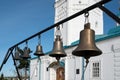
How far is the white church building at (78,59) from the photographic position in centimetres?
1555

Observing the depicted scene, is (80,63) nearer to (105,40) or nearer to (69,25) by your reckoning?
(105,40)

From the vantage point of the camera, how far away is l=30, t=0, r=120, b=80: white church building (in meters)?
15.5

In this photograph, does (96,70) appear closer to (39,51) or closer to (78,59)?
(78,59)

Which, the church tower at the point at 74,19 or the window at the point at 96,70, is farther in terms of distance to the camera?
the church tower at the point at 74,19

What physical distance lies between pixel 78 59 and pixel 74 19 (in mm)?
7026

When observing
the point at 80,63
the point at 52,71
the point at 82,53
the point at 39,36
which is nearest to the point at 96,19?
the point at 52,71

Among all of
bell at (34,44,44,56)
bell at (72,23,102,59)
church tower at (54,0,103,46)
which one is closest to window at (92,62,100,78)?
church tower at (54,0,103,46)

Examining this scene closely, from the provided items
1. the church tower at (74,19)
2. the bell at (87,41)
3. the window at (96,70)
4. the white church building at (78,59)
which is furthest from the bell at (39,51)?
the church tower at (74,19)

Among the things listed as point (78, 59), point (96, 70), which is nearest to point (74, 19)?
point (78, 59)

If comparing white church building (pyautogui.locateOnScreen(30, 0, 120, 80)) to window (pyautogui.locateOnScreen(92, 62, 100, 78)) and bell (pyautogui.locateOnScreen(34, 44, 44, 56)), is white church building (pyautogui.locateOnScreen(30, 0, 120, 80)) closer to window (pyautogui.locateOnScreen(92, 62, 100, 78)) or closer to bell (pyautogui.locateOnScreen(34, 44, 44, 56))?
window (pyautogui.locateOnScreen(92, 62, 100, 78))

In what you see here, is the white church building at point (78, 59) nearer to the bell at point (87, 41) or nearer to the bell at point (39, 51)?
the bell at point (39, 51)

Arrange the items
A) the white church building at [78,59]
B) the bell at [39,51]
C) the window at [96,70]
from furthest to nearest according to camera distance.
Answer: the window at [96,70]
the white church building at [78,59]
the bell at [39,51]

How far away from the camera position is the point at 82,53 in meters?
4.38

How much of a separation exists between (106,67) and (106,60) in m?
0.40
